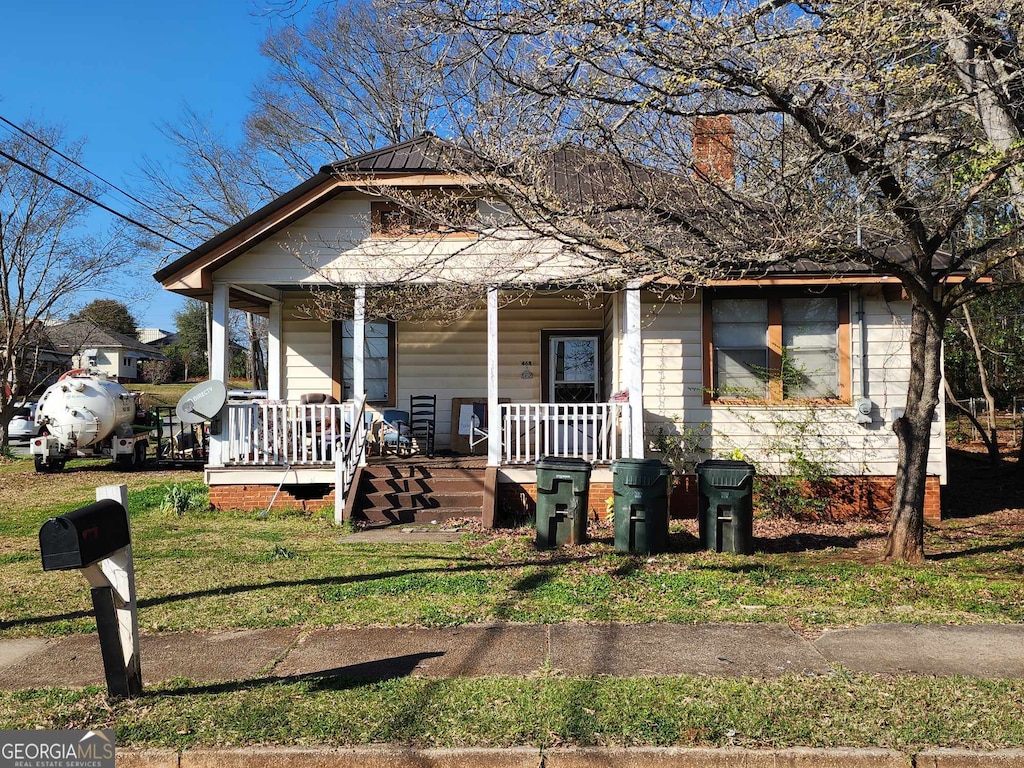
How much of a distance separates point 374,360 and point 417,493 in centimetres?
404

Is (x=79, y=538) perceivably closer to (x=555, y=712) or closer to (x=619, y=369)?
(x=555, y=712)

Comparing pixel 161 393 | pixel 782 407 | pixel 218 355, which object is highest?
pixel 161 393

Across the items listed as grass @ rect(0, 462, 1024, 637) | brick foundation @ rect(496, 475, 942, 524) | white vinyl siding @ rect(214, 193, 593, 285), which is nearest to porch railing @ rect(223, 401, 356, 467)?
grass @ rect(0, 462, 1024, 637)

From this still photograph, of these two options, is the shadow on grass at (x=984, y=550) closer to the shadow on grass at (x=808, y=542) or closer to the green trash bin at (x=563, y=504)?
the shadow on grass at (x=808, y=542)

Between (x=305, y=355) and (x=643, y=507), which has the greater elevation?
(x=305, y=355)

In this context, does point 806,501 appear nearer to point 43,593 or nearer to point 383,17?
point 383,17

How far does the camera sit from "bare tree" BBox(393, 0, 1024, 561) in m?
6.45

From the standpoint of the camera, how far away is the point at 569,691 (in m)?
4.63

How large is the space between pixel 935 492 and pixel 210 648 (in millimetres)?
10137

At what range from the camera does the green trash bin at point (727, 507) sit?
870 cm

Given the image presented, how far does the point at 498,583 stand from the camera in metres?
7.43

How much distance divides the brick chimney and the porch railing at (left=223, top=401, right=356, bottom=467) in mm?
5951

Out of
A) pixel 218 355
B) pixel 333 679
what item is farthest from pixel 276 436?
pixel 333 679
